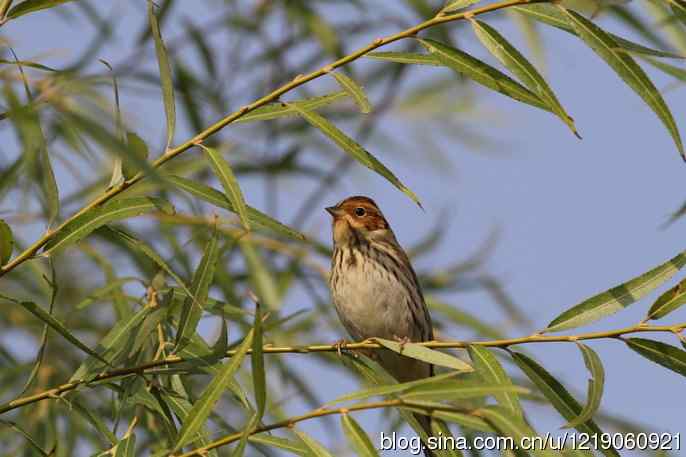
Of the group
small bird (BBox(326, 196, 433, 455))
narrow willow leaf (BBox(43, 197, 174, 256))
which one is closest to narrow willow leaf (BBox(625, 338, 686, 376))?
narrow willow leaf (BBox(43, 197, 174, 256))

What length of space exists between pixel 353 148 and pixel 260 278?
2424 mm

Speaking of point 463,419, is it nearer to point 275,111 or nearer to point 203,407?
point 203,407

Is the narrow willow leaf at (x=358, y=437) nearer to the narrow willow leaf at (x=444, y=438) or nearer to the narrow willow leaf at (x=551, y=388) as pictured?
the narrow willow leaf at (x=444, y=438)

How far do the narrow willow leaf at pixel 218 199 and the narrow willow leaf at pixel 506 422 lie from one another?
73 centimetres

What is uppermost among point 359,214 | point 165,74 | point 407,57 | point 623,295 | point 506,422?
point 359,214

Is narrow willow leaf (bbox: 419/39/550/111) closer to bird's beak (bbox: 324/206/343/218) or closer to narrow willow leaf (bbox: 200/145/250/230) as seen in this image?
narrow willow leaf (bbox: 200/145/250/230)

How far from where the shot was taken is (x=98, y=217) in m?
2.89

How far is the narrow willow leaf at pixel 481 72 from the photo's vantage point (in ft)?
9.20

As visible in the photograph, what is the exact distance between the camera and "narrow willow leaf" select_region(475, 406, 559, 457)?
2.45m

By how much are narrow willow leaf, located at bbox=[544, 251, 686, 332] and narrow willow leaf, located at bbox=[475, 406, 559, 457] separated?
16.9 inches

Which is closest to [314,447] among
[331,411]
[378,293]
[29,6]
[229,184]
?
[331,411]

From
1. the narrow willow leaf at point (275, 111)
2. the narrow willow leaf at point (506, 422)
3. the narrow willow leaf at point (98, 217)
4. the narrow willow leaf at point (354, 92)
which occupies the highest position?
the narrow willow leaf at point (275, 111)

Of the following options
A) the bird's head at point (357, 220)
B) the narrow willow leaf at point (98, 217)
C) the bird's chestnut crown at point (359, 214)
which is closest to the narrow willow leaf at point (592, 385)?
the narrow willow leaf at point (98, 217)

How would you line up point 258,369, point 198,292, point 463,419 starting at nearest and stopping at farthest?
point 258,369 < point 463,419 < point 198,292
